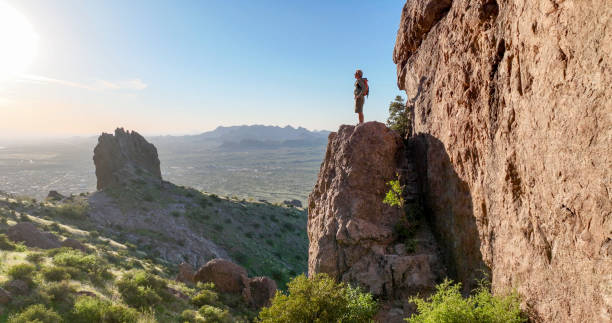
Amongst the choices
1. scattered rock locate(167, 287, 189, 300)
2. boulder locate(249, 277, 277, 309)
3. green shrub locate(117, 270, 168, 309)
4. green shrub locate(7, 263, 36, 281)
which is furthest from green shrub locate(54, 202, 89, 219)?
boulder locate(249, 277, 277, 309)

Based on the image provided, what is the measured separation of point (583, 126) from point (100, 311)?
17.7 m

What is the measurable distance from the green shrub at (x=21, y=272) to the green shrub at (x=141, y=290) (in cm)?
390

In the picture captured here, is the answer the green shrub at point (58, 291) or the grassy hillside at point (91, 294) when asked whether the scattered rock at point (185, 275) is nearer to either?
the grassy hillside at point (91, 294)

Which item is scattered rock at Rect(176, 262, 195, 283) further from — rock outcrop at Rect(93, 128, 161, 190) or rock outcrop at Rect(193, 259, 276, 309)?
rock outcrop at Rect(93, 128, 161, 190)

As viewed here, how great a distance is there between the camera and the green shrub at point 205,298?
731 inches

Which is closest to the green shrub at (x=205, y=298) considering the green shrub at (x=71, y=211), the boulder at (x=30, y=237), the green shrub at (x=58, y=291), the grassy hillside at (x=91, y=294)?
the grassy hillside at (x=91, y=294)

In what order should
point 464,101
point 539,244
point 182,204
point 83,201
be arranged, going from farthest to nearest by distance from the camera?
point 182,204 → point 83,201 → point 464,101 → point 539,244

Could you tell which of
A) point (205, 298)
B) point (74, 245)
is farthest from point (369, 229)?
point (74, 245)

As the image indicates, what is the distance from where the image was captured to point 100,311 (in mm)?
12609

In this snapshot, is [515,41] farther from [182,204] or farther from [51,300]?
[182,204]

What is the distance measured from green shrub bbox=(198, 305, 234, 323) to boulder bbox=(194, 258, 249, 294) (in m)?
4.75

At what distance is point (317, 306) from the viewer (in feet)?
34.1

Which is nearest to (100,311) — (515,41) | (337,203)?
(337,203)

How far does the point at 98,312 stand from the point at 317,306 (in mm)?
9870
